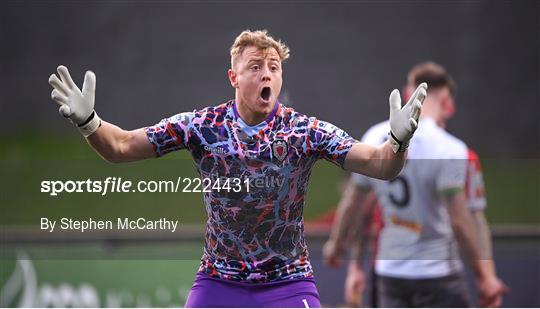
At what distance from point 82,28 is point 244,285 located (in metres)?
4.24

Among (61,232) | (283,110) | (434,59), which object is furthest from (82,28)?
(283,110)

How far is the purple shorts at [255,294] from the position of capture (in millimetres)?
4227

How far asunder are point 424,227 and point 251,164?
8.09 ft

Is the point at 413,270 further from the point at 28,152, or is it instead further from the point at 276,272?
the point at 28,152

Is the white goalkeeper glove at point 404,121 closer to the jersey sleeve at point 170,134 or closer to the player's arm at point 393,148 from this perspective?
the player's arm at point 393,148

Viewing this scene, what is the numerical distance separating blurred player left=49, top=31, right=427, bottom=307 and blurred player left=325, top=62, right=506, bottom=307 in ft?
6.71

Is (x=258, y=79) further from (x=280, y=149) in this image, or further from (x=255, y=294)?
(x=255, y=294)

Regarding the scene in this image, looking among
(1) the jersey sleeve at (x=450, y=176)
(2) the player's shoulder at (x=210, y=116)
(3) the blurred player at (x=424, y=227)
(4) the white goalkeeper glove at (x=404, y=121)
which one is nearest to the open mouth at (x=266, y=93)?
(2) the player's shoulder at (x=210, y=116)

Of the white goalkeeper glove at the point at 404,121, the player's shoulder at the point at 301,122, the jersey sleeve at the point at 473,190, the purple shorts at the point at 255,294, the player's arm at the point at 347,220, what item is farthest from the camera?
the jersey sleeve at the point at 473,190

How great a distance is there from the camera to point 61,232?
7684 mm

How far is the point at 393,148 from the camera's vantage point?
4.16m

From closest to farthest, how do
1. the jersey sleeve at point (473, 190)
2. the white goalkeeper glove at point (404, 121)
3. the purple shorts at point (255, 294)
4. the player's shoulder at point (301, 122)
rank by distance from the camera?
the white goalkeeper glove at point (404, 121)
the purple shorts at point (255, 294)
the player's shoulder at point (301, 122)
the jersey sleeve at point (473, 190)

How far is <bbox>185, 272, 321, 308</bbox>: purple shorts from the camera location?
13.9 ft

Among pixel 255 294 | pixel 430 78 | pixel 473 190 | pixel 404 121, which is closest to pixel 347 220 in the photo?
pixel 473 190
